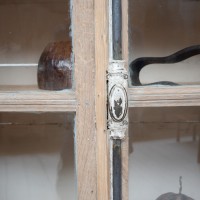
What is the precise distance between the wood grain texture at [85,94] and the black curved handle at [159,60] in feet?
0.20

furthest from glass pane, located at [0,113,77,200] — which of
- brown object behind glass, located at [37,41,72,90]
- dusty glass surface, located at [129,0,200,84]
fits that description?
dusty glass surface, located at [129,0,200,84]

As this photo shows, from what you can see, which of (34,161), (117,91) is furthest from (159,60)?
(34,161)

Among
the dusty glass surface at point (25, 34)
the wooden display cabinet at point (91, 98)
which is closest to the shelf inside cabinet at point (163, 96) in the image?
the wooden display cabinet at point (91, 98)

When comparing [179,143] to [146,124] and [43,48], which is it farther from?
[43,48]

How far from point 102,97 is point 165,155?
0.86 feet

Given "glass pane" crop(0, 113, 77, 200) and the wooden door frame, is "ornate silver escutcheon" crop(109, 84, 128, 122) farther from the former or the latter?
"glass pane" crop(0, 113, 77, 200)

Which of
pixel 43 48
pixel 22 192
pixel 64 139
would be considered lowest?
pixel 22 192

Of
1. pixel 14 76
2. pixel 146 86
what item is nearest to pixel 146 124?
pixel 146 86

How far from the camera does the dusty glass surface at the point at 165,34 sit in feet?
A: 1.63

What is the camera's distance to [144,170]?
62 cm

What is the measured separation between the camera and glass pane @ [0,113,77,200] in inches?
21.8

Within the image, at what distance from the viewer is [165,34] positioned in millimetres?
597

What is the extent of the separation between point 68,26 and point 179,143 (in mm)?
310

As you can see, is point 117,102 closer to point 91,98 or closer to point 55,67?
point 91,98
